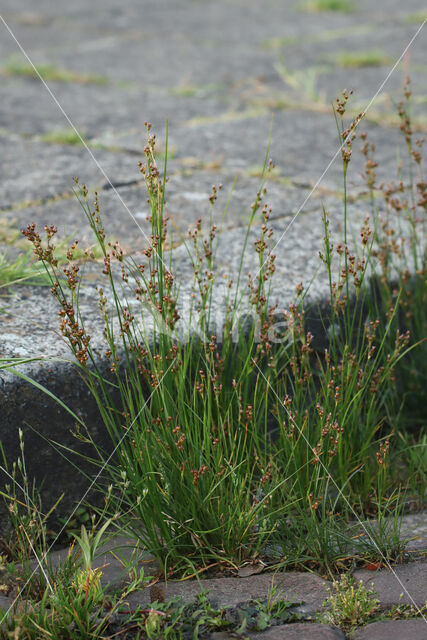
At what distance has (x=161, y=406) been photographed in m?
1.57

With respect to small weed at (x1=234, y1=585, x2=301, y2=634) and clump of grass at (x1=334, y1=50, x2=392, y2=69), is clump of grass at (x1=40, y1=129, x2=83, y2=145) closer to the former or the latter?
clump of grass at (x1=334, y1=50, x2=392, y2=69)

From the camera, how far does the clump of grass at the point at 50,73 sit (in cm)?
430

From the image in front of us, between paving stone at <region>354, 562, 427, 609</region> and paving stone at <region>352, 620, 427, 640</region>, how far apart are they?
0.14ft

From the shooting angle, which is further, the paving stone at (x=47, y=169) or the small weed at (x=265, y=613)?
the paving stone at (x=47, y=169)

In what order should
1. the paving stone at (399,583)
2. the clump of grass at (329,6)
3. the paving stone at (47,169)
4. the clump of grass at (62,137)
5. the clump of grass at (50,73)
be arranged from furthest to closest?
the clump of grass at (329,6), the clump of grass at (50,73), the clump of grass at (62,137), the paving stone at (47,169), the paving stone at (399,583)

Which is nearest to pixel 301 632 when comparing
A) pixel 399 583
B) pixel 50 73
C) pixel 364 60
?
pixel 399 583

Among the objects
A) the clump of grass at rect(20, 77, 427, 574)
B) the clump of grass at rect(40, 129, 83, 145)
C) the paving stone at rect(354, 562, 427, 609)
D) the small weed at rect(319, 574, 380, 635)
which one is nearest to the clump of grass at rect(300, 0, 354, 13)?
the clump of grass at rect(40, 129, 83, 145)

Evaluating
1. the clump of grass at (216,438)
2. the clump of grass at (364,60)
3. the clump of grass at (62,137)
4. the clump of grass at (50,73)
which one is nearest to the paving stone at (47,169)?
the clump of grass at (62,137)

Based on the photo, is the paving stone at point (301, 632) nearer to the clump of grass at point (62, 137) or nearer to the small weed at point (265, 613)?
the small weed at point (265, 613)

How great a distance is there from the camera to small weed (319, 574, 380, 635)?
1.33m

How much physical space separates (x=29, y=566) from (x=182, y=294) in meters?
0.78

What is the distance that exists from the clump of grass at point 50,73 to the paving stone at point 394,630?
3629mm

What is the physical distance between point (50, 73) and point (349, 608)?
12.2 feet

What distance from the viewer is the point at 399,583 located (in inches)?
56.1
